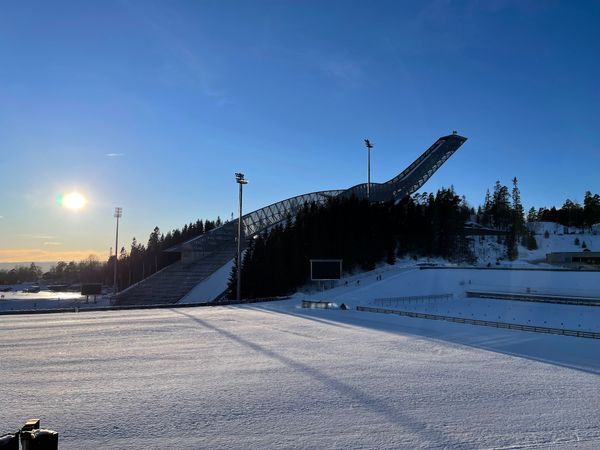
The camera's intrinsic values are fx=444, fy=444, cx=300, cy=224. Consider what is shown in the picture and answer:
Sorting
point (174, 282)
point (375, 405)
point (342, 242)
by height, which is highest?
point (342, 242)

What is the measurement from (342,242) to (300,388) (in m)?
39.8

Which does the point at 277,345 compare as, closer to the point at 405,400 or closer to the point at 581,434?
the point at 405,400

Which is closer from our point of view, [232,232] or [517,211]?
[232,232]

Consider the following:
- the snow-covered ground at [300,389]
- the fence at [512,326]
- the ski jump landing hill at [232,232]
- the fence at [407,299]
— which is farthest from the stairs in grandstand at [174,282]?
the snow-covered ground at [300,389]

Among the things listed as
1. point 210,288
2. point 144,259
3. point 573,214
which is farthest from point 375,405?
point 573,214

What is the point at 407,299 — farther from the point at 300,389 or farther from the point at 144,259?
the point at 144,259

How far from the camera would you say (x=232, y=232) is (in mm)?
65500

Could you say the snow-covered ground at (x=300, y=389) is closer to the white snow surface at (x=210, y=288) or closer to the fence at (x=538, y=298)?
the fence at (x=538, y=298)

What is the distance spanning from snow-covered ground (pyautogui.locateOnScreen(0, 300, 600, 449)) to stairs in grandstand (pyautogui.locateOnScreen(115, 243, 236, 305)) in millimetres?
37532

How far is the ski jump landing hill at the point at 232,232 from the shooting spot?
52.3m

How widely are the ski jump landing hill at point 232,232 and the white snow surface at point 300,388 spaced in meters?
37.9

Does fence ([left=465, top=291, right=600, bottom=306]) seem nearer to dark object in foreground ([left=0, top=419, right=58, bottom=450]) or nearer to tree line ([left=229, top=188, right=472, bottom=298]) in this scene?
tree line ([left=229, top=188, right=472, bottom=298])

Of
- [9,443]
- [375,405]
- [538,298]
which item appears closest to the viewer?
[9,443]

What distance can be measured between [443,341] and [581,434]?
7.12 m
